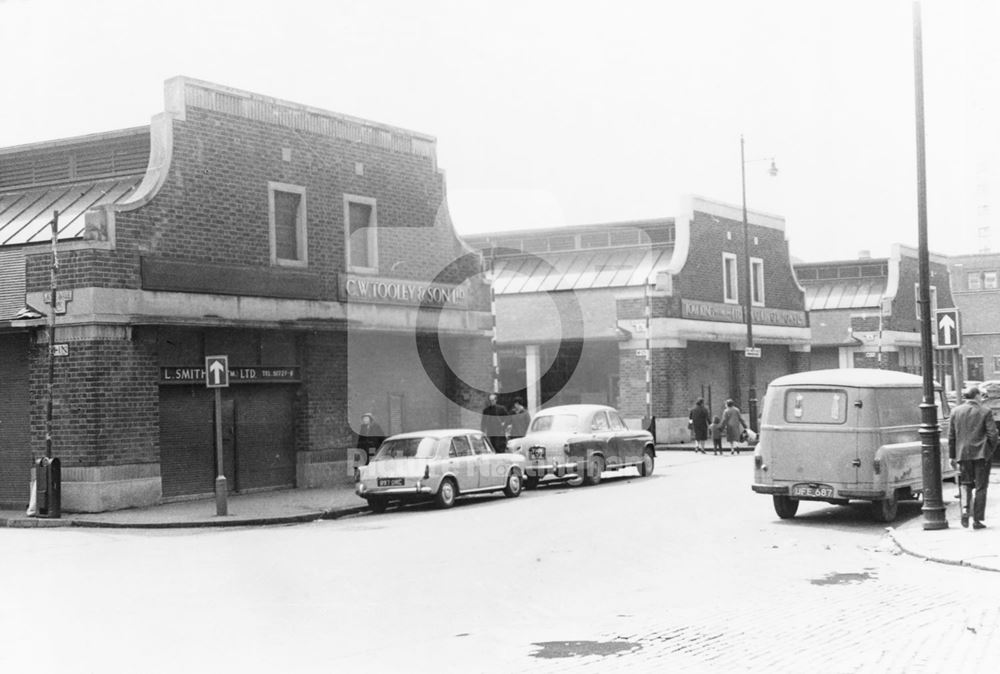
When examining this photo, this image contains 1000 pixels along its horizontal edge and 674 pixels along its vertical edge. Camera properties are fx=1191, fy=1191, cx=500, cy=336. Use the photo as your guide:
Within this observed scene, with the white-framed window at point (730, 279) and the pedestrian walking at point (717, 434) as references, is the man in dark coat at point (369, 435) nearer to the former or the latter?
the pedestrian walking at point (717, 434)

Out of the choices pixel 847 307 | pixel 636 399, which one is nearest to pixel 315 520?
pixel 636 399

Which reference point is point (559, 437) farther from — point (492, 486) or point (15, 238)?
point (15, 238)

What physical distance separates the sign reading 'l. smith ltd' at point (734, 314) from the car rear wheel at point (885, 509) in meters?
22.5

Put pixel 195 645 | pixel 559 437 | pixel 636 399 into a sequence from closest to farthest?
pixel 195 645, pixel 559 437, pixel 636 399

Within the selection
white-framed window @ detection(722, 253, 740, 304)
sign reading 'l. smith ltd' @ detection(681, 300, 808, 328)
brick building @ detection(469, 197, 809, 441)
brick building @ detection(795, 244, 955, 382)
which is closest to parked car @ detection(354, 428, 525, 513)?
brick building @ detection(469, 197, 809, 441)

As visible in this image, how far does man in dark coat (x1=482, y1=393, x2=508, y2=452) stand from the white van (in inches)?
437

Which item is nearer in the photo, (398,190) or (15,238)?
(15,238)

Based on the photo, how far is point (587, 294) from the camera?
41219mm

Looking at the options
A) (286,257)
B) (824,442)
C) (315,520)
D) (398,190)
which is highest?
(398,190)

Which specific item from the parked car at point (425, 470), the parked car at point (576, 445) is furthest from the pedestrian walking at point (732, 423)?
the parked car at point (425, 470)

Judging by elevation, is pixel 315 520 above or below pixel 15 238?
below

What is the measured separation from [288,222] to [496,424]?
6995 millimetres

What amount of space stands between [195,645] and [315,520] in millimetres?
10779

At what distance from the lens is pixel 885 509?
16.5 m
